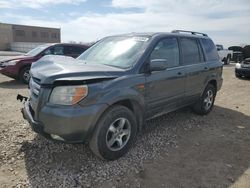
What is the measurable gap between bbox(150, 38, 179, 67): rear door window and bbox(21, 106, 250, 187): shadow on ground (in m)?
1.31

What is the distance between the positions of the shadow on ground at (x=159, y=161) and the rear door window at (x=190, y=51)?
52.9 inches

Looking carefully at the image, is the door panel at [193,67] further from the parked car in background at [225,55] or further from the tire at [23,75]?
the parked car in background at [225,55]

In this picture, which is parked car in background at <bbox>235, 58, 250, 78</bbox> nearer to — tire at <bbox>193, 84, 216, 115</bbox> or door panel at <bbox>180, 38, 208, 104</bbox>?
tire at <bbox>193, 84, 216, 115</bbox>

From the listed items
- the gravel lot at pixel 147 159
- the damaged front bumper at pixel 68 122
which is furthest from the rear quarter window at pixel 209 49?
the damaged front bumper at pixel 68 122

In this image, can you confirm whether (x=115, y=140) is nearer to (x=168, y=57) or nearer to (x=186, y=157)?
(x=186, y=157)

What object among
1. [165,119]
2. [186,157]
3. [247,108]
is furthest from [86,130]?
[247,108]

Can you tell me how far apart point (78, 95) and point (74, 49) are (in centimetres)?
824

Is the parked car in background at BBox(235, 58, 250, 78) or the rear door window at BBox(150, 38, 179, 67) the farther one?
the parked car in background at BBox(235, 58, 250, 78)

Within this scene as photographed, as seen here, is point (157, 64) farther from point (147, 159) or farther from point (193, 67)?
point (193, 67)

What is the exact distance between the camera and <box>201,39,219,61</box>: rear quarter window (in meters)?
5.98

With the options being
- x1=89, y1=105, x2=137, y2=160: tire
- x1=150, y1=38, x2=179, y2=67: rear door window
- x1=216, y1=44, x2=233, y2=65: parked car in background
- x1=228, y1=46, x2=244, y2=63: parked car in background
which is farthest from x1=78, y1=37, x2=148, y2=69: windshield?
x1=228, y1=46, x2=244, y2=63: parked car in background

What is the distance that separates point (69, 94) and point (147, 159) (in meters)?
1.55

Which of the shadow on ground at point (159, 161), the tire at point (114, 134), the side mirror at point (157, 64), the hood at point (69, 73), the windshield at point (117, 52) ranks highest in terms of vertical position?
the windshield at point (117, 52)

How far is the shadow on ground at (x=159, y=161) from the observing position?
3.42 m
